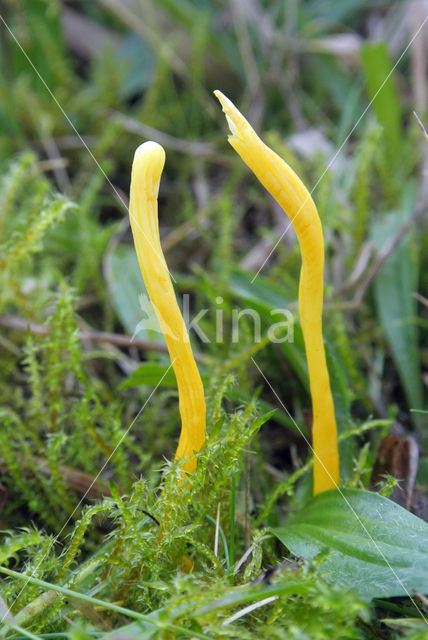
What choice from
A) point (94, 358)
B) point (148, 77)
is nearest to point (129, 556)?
point (94, 358)

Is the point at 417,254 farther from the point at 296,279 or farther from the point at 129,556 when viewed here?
the point at 129,556

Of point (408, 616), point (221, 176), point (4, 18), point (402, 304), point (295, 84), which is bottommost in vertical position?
point (408, 616)

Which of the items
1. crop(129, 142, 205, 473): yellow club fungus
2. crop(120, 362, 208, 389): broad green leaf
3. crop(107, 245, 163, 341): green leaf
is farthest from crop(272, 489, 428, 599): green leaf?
crop(107, 245, 163, 341): green leaf

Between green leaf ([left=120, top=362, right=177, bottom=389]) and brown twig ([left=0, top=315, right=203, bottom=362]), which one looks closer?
green leaf ([left=120, top=362, right=177, bottom=389])

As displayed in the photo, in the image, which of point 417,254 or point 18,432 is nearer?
point 18,432

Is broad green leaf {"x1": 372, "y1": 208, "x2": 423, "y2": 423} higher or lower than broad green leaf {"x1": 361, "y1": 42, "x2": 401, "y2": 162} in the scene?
lower

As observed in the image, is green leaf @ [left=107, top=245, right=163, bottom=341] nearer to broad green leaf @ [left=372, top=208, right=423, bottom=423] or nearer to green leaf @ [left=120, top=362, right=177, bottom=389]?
green leaf @ [left=120, top=362, right=177, bottom=389]

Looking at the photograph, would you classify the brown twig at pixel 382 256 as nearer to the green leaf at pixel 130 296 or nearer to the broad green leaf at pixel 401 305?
the broad green leaf at pixel 401 305
